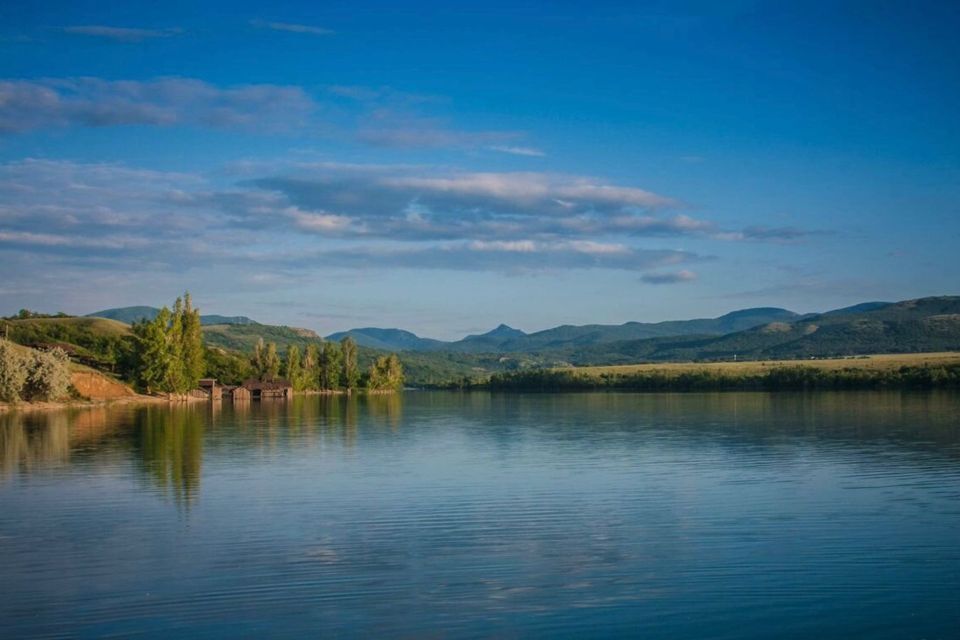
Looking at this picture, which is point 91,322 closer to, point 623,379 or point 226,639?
point 623,379

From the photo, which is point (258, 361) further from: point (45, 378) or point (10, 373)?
point (10, 373)

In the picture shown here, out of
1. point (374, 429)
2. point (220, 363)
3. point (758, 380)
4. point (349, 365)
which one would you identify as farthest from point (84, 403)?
point (758, 380)

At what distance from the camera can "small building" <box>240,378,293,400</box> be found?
145500 mm

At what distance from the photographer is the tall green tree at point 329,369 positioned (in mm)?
175375

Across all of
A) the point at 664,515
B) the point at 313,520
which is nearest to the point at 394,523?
the point at 313,520

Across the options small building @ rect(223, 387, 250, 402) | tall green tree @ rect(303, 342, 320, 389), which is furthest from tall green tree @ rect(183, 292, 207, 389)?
tall green tree @ rect(303, 342, 320, 389)

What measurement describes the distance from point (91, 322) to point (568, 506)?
153684 millimetres

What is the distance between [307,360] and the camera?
557ft

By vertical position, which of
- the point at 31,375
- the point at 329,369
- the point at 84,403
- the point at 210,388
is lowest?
the point at 84,403

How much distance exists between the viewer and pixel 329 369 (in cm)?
17562

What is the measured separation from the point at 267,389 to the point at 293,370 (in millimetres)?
13555

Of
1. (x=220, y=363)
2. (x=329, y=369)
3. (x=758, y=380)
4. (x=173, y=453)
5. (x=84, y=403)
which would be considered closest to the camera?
(x=173, y=453)

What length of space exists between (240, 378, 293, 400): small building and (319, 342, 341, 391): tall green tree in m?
24.4

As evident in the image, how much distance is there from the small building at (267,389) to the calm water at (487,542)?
10599 centimetres
